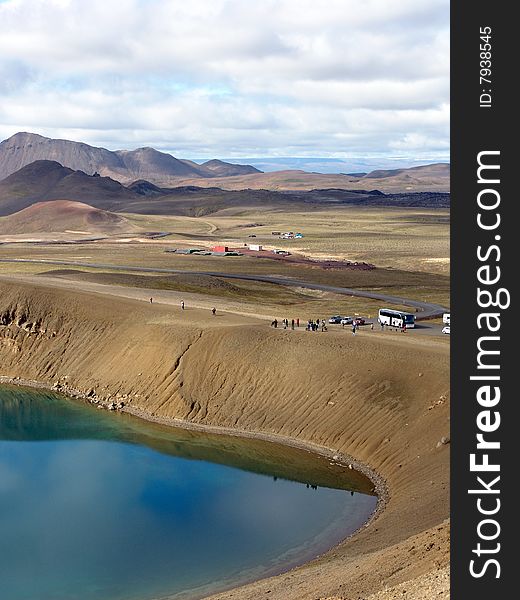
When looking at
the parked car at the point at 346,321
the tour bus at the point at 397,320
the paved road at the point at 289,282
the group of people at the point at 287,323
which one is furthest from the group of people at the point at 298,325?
the paved road at the point at 289,282

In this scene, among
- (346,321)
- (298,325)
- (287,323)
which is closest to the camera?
(298,325)

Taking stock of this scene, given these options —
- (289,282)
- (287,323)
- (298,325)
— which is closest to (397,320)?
(298,325)

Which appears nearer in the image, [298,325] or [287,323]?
[298,325]

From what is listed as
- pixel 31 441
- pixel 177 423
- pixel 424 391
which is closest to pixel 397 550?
pixel 424 391

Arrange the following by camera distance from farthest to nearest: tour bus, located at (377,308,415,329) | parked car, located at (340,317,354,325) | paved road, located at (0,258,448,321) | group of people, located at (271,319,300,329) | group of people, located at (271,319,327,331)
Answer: paved road, located at (0,258,448,321)
parked car, located at (340,317,354,325)
tour bus, located at (377,308,415,329)
group of people, located at (271,319,300,329)
group of people, located at (271,319,327,331)

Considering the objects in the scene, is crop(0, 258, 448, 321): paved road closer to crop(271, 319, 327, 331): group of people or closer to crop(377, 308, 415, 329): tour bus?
crop(377, 308, 415, 329): tour bus

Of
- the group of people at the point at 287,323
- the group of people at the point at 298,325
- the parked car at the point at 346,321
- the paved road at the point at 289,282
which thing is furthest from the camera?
the paved road at the point at 289,282

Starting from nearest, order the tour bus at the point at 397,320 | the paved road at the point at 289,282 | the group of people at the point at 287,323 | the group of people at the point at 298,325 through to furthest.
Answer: the group of people at the point at 298,325
the group of people at the point at 287,323
the tour bus at the point at 397,320
the paved road at the point at 289,282

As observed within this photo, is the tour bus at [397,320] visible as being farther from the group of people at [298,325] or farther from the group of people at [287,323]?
the group of people at [287,323]

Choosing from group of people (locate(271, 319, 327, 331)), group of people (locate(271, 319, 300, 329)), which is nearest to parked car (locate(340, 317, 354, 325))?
group of people (locate(271, 319, 327, 331))

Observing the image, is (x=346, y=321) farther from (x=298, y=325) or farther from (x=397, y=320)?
(x=298, y=325)

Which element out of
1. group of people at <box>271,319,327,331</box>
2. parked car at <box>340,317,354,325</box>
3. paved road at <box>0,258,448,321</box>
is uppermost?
paved road at <box>0,258,448,321</box>
